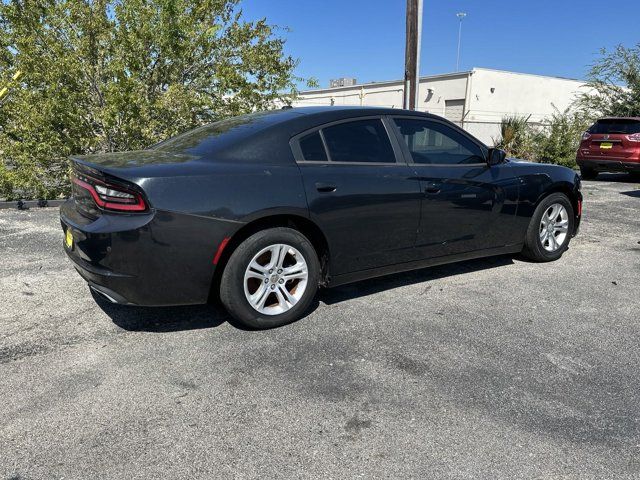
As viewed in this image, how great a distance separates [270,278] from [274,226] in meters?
0.35

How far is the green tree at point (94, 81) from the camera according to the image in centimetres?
738

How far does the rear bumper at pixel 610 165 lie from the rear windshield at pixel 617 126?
0.75m

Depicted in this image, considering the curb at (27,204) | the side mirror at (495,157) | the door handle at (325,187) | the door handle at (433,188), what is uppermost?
the side mirror at (495,157)

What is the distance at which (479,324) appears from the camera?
3.64 metres

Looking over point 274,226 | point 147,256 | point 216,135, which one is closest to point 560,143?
point 216,135

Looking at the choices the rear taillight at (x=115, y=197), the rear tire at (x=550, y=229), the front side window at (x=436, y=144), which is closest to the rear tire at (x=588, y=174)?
the rear tire at (x=550, y=229)

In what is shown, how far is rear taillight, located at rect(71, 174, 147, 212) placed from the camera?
2986 mm

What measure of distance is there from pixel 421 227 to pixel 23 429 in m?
2.92

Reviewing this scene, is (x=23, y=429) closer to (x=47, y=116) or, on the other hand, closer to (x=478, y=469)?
(x=478, y=469)

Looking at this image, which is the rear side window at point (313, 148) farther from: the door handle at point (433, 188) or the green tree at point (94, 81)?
the green tree at point (94, 81)

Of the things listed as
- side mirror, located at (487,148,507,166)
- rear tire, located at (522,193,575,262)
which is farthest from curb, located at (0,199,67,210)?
rear tire, located at (522,193,575,262)

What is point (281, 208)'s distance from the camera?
3.34 m

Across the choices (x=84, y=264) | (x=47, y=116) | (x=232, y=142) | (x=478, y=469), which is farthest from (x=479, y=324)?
(x=47, y=116)

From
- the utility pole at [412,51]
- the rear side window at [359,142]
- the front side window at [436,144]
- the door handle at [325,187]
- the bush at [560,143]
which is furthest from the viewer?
the bush at [560,143]
